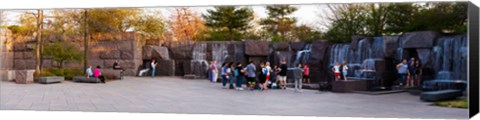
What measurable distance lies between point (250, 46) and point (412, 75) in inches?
150

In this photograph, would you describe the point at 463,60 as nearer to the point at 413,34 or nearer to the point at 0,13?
the point at 413,34

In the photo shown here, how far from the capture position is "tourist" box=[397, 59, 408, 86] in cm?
1513

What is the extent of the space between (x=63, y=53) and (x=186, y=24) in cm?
329

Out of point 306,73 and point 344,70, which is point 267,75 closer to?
point 306,73

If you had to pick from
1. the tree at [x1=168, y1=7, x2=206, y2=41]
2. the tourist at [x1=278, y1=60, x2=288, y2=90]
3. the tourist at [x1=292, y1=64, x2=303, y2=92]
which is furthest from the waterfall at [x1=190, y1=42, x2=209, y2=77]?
the tourist at [x1=292, y1=64, x2=303, y2=92]

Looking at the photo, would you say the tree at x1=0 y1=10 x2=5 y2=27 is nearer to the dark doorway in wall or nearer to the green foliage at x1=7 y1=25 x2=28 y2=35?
the green foliage at x1=7 y1=25 x2=28 y2=35

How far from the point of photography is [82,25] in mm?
17359

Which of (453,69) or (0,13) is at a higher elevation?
(0,13)

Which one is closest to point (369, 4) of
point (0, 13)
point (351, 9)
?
point (351, 9)

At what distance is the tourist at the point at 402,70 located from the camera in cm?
1513

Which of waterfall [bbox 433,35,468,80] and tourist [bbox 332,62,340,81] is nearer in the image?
waterfall [bbox 433,35,468,80]

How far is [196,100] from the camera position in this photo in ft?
53.9

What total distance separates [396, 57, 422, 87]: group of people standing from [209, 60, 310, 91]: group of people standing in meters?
2.12

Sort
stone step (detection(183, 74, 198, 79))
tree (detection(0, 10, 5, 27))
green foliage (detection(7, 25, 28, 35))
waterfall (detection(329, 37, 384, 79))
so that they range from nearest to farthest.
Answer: waterfall (detection(329, 37, 384, 79))
stone step (detection(183, 74, 198, 79))
green foliage (detection(7, 25, 28, 35))
tree (detection(0, 10, 5, 27))
